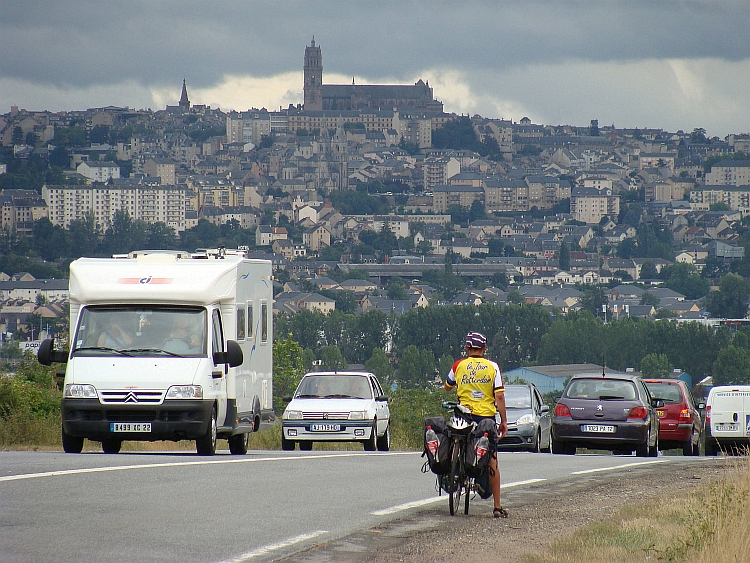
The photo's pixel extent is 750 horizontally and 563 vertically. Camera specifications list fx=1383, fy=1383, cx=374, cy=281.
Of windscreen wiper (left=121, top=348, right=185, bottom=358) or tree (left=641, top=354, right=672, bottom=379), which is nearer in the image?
windscreen wiper (left=121, top=348, right=185, bottom=358)

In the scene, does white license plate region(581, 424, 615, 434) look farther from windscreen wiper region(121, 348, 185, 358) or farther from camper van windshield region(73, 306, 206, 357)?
windscreen wiper region(121, 348, 185, 358)

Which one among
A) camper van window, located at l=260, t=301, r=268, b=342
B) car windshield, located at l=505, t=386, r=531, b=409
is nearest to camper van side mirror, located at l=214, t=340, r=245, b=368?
camper van window, located at l=260, t=301, r=268, b=342

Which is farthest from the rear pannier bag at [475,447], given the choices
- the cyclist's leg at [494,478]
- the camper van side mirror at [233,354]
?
the camper van side mirror at [233,354]

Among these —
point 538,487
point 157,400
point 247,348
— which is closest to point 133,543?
point 538,487

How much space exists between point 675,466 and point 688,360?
11902 centimetres

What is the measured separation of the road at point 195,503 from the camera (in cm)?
842

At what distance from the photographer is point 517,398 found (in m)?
23.1

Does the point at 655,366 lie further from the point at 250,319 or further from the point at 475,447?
the point at 475,447

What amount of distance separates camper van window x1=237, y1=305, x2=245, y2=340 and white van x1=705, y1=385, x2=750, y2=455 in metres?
9.22

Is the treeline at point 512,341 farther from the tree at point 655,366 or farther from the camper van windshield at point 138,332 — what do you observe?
the camper van windshield at point 138,332

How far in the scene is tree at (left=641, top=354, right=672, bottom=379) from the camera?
123688 millimetres

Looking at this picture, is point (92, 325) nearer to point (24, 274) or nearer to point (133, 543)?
point (133, 543)

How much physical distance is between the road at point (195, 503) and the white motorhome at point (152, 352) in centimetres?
62

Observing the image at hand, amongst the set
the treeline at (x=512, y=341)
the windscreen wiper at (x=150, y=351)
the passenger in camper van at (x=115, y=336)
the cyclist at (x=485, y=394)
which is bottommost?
the treeline at (x=512, y=341)
